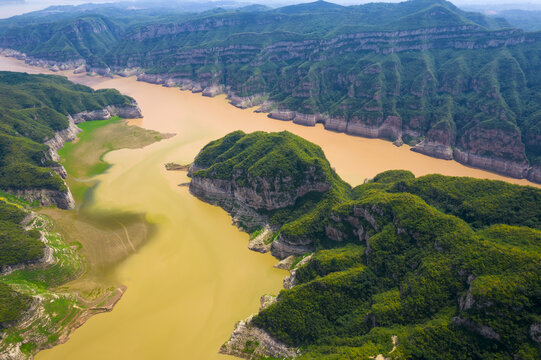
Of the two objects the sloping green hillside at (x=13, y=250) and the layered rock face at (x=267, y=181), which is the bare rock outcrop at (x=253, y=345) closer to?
the layered rock face at (x=267, y=181)

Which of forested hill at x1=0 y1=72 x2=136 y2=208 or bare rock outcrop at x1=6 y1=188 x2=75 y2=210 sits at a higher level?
forested hill at x1=0 y1=72 x2=136 y2=208

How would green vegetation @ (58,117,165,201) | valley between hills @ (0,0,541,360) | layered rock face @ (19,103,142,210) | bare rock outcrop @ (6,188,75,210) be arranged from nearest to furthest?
valley between hills @ (0,0,541,360) < bare rock outcrop @ (6,188,75,210) < layered rock face @ (19,103,142,210) < green vegetation @ (58,117,165,201)

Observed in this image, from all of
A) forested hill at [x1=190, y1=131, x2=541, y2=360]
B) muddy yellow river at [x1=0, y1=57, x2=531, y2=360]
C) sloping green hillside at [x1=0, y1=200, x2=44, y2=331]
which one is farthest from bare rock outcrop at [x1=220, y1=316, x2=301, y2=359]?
sloping green hillside at [x1=0, y1=200, x2=44, y2=331]

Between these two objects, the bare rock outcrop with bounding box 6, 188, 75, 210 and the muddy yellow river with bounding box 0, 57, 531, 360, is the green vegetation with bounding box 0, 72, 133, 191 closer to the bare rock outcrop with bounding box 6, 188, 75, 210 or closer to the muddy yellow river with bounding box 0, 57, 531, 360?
the bare rock outcrop with bounding box 6, 188, 75, 210

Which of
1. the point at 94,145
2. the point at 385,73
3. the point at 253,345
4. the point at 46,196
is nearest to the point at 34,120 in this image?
the point at 94,145

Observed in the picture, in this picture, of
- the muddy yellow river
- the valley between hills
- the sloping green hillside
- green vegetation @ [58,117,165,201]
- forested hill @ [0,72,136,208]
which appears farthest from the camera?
green vegetation @ [58,117,165,201]

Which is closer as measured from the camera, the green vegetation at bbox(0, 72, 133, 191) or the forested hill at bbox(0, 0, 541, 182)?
the green vegetation at bbox(0, 72, 133, 191)

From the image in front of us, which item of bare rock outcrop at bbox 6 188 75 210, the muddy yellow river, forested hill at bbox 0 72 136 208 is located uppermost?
forested hill at bbox 0 72 136 208

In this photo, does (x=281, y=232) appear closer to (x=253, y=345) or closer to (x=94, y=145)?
(x=253, y=345)
